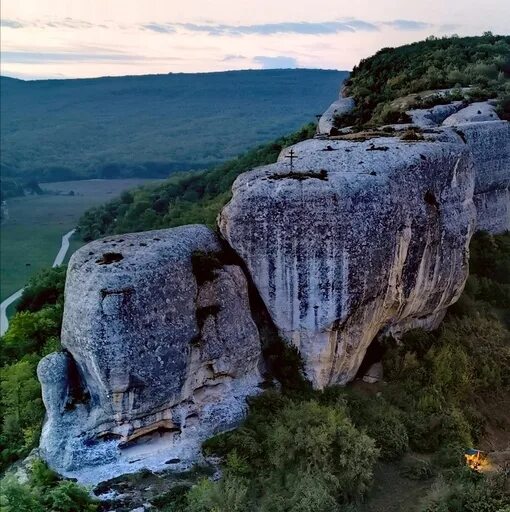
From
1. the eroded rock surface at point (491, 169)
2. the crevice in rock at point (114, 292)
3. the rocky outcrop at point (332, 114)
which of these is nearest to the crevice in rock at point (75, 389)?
the crevice in rock at point (114, 292)

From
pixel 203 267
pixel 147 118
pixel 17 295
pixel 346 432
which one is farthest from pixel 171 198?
pixel 147 118

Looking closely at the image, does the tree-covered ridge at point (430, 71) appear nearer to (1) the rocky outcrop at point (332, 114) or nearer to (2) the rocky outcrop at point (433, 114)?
(1) the rocky outcrop at point (332, 114)

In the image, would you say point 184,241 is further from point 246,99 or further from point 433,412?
point 246,99

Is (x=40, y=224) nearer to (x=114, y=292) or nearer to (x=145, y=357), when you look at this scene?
(x=114, y=292)

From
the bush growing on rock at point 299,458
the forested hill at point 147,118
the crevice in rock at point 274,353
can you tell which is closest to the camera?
the bush growing on rock at point 299,458

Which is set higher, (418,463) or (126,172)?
(418,463)

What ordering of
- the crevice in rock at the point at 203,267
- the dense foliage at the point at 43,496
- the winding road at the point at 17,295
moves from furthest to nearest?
the winding road at the point at 17,295 < the crevice in rock at the point at 203,267 < the dense foliage at the point at 43,496

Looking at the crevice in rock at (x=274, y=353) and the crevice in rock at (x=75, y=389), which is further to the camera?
the crevice in rock at (x=274, y=353)

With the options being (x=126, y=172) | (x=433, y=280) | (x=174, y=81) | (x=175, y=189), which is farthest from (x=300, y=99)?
(x=433, y=280)
